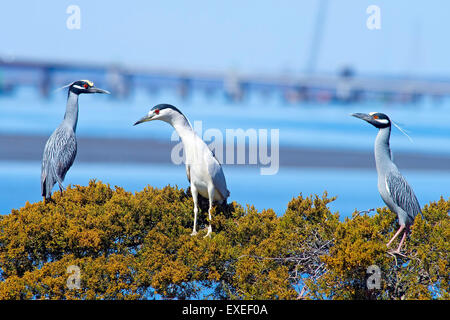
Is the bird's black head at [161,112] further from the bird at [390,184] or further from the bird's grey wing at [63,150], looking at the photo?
the bird at [390,184]

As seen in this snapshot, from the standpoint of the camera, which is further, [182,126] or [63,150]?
[63,150]

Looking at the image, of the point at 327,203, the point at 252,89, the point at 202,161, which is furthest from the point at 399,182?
the point at 252,89

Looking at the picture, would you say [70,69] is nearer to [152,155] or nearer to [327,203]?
[152,155]

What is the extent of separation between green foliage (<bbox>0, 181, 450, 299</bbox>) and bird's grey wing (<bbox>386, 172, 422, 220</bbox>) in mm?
215

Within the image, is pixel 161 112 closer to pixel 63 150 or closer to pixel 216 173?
pixel 216 173

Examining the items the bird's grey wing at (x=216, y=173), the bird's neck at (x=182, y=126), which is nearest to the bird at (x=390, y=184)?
the bird's grey wing at (x=216, y=173)

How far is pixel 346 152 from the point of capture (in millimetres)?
20328

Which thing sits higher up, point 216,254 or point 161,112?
point 161,112

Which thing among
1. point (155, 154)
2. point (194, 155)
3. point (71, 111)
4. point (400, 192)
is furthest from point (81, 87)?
point (155, 154)

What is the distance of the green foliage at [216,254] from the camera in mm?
4996

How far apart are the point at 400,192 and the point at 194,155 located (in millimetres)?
1936

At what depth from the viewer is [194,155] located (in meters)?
5.52

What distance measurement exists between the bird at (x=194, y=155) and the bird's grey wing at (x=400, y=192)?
1.60 m

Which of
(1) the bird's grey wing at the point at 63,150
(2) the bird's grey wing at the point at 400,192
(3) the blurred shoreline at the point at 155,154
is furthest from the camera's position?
(3) the blurred shoreline at the point at 155,154
